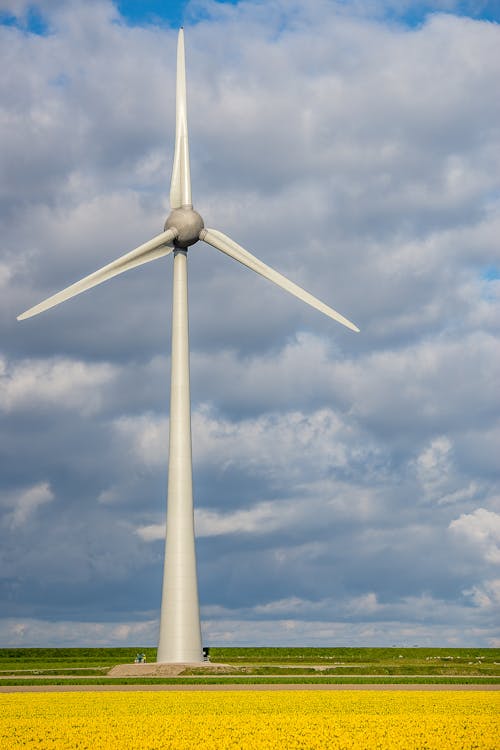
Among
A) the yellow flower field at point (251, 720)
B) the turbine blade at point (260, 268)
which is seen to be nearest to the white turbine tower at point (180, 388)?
the turbine blade at point (260, 268)

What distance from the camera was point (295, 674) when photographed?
69188mm

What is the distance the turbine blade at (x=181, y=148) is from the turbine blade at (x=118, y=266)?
12.6 feet

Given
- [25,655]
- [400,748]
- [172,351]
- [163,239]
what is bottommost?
[400,748]

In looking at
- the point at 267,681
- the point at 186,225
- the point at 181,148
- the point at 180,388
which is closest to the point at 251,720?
the point at 267,681

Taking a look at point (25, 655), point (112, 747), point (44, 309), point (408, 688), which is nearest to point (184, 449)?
point (44, 309)

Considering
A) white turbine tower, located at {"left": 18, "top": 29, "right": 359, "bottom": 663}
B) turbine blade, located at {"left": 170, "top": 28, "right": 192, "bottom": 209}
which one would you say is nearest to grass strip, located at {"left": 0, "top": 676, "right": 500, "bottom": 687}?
white turbine tower, located at {"left": 18, "top": 29, "right": 359, "bottom": 663}

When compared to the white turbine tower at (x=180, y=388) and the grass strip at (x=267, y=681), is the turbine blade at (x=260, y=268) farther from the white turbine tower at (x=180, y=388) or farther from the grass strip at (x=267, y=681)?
the grass strip at (x=267, y=681)

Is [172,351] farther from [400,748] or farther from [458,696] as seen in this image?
[400,748]

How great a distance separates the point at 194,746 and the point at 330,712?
39.9 feet

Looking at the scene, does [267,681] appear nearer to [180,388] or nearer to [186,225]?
[180,388]

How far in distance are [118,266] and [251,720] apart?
141ft

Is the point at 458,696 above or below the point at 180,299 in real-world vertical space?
Answer: below

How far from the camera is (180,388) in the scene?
243 ft

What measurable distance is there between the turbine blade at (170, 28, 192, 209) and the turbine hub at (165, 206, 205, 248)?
1.49 meters
